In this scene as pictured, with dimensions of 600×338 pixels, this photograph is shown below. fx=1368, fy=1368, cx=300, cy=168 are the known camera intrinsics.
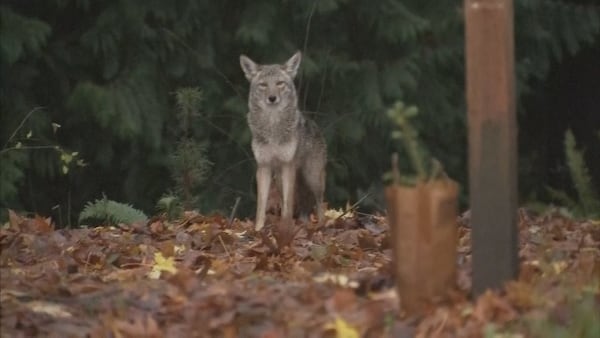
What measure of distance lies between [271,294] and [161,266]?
3.61ft

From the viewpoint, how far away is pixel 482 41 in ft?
16.1

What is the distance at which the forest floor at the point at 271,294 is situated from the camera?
4.80 m

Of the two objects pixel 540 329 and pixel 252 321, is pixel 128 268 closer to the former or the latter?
pixel 252 321

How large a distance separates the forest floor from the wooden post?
139 mm

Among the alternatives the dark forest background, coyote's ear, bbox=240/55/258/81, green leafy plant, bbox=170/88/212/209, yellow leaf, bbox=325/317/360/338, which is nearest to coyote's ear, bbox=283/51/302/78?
coyote's ear, bbox=240/55/258/81

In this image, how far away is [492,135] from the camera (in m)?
4.91

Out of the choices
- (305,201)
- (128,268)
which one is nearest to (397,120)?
(128,268)

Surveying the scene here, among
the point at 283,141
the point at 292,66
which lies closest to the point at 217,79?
the point at 292,66

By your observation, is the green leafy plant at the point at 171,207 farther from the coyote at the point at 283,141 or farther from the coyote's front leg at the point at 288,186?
the coyote's front leg at the point at 288,186

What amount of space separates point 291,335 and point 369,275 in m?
0.69

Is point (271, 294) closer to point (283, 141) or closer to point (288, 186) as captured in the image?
point (288, 186)

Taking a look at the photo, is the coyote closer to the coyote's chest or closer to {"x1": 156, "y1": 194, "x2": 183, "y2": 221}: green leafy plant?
the coyote's chest

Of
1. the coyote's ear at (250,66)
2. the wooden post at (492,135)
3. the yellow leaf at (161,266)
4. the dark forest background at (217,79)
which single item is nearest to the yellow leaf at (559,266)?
the wooden post at (492,135)

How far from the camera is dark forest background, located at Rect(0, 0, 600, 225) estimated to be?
46.9 feet
